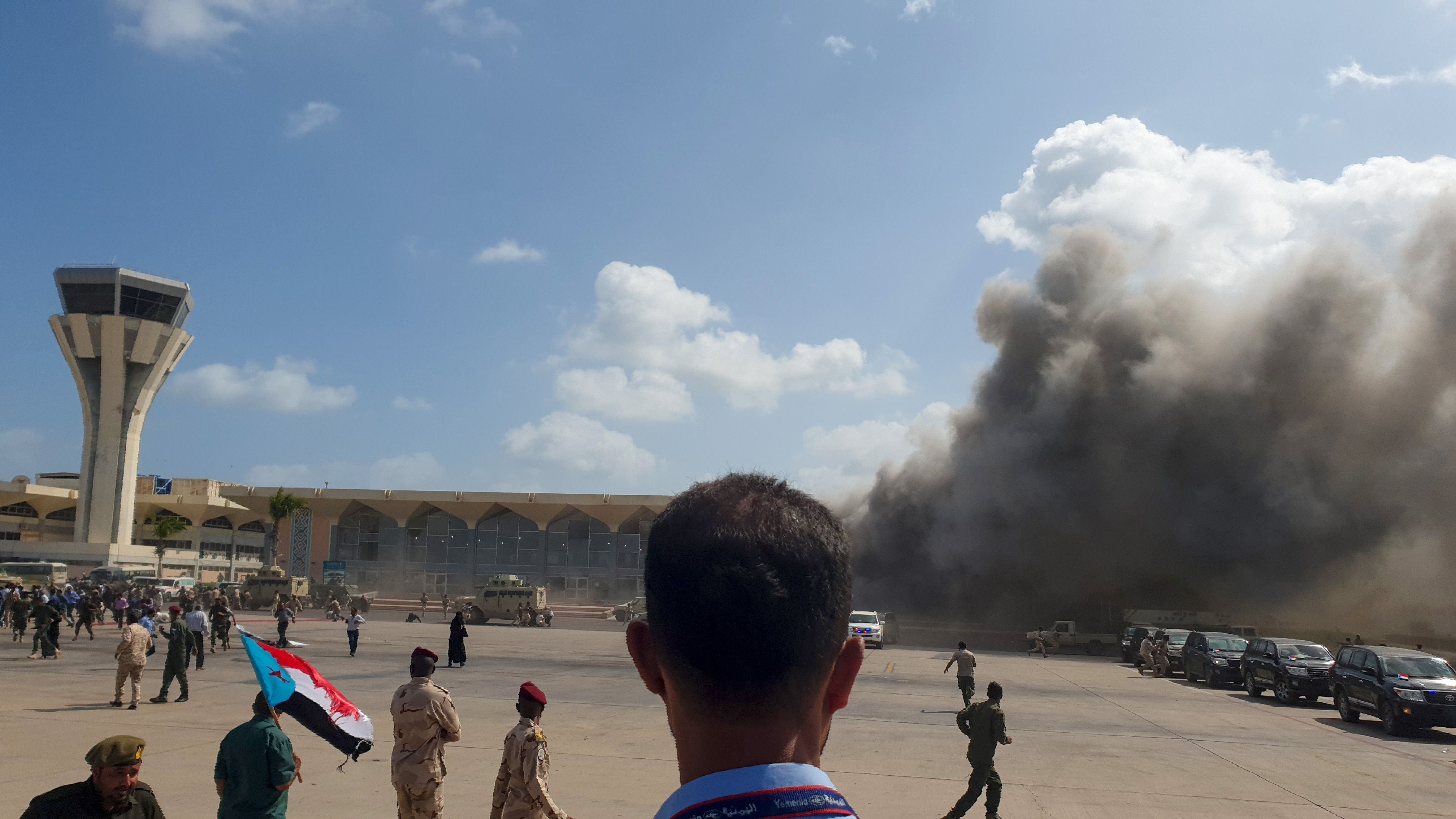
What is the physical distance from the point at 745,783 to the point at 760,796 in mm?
38

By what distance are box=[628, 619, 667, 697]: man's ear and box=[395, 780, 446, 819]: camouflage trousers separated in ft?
17.6

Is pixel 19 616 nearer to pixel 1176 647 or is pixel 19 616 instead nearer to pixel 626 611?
pixel 626 611

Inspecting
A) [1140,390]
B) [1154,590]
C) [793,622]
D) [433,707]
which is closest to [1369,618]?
[1154,590]

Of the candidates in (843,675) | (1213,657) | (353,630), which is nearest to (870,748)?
(843,675)

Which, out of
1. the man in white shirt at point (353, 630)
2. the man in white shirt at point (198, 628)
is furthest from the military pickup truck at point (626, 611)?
the man in white shirt at point (198, 628)

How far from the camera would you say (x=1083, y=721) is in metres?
15.8

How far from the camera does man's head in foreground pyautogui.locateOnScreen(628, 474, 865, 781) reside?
154 centimetres

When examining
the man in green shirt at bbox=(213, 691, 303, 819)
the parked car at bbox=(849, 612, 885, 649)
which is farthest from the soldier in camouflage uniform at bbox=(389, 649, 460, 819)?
the parked car at bbox=(849, 612, 885, 649)

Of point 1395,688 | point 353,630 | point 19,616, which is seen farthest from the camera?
point 19,616

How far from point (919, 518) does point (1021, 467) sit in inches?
420

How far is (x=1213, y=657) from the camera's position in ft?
79.3

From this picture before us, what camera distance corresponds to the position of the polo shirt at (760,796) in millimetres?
1351

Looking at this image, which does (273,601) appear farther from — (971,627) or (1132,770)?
(1132,770)

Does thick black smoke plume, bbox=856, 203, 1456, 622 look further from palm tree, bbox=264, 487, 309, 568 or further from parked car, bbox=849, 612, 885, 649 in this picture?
palm tree, bbox=264, 487, 309, 568
